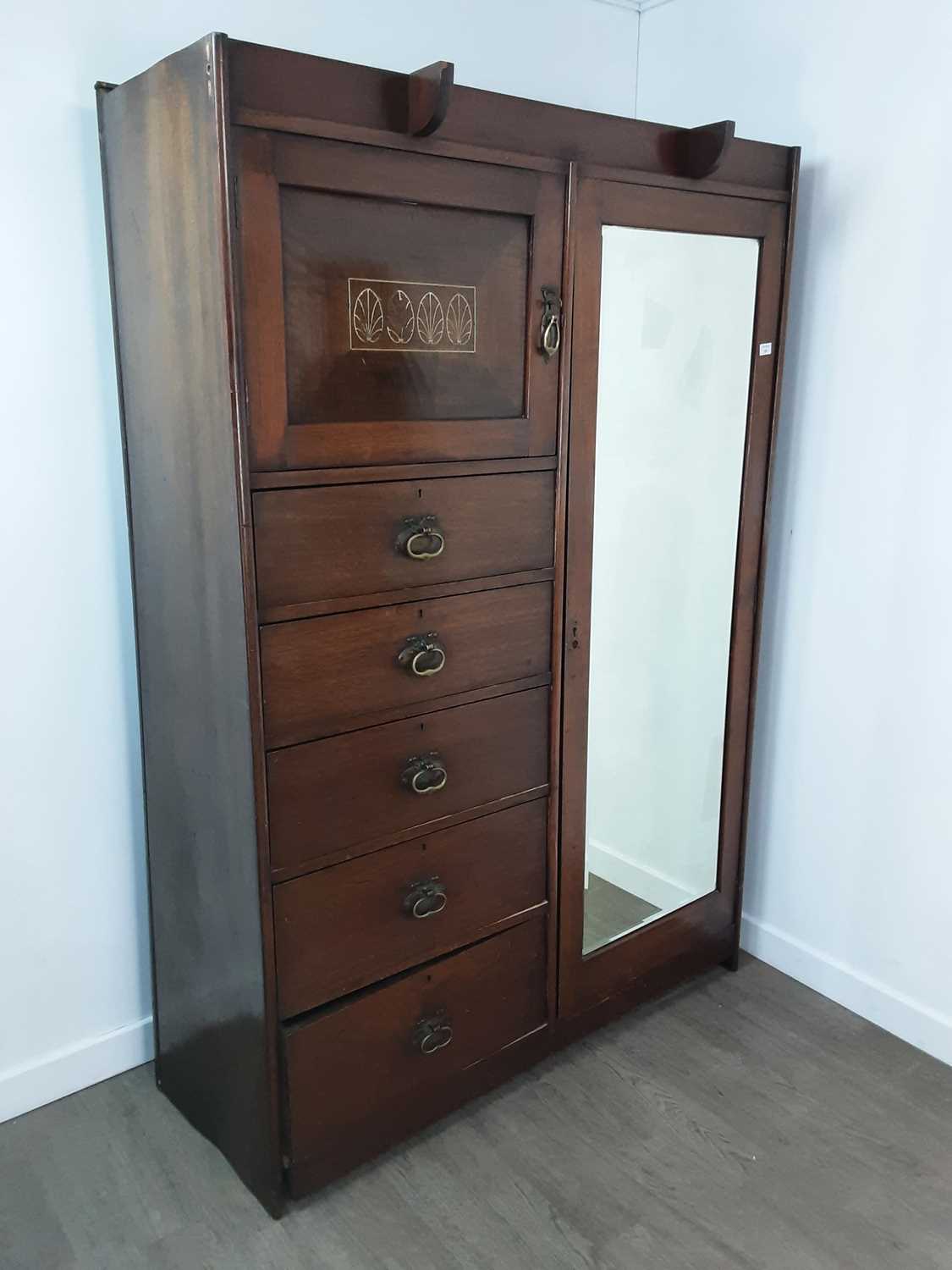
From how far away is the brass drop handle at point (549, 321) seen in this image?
1.59 meters

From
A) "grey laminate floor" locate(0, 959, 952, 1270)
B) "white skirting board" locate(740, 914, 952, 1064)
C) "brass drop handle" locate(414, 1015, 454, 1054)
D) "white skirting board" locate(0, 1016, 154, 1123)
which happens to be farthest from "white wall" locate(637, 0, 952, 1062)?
"white skirting board" locate(0, 1016, 154, 1123)

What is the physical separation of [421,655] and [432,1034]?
2.07ft

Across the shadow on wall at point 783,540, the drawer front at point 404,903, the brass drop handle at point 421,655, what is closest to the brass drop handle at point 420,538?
the brass drop handle at point 421,655

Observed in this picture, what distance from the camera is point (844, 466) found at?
2.03 m

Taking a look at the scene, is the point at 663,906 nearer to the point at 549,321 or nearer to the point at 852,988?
the point at 852,988

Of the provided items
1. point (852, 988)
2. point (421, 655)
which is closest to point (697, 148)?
point (421, 655)

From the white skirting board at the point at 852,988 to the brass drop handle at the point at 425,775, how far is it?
0.99 m

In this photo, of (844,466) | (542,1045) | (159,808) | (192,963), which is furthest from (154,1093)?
(844,466)

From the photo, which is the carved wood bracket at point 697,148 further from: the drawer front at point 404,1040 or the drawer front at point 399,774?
the drawer front at point 404,1040

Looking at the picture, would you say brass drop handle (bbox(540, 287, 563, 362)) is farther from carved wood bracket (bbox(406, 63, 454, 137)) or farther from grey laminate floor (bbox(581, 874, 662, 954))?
grey laminate floor (bbox(581, 874, 662, 954))

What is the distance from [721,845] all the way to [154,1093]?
116 cm

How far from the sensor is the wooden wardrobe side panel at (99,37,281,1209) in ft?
4.37

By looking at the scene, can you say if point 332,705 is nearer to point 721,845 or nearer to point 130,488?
point 130,488

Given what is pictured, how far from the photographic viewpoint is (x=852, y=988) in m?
2.15
